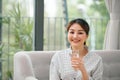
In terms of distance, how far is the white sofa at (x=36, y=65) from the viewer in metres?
2.68

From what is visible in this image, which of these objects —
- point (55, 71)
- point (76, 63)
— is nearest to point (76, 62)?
point (76, 63)

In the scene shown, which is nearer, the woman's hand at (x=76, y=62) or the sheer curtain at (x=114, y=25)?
the woman's hand at (x=76, y=62)

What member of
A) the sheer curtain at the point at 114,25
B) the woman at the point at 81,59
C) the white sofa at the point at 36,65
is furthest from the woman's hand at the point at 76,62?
the sheer curtain at the point at 114,25

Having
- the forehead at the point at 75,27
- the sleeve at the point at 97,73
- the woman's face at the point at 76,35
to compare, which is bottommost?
the sleeve at the point at 97,73

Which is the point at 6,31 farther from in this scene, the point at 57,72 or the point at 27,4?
the point at 57,72

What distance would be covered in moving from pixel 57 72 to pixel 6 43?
6.47 feet

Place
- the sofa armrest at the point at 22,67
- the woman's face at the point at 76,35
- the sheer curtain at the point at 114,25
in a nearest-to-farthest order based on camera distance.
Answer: the woman's face at the point at 76,35 < the sofa armrest at the point at 22,67 < the sheer curtain at the point at 114,25

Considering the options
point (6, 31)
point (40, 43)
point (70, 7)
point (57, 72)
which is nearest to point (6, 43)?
point (6, 31)

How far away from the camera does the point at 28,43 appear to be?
12.3 feet

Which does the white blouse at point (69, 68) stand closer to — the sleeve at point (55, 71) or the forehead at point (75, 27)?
the sleeve at point (55, 71)

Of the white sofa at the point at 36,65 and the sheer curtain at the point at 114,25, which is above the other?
the sheer curtain at the point at 114,25

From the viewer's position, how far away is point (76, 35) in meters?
2.41

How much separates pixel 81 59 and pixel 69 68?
0.15 m

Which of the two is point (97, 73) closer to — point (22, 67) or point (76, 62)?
point (76, 62)
